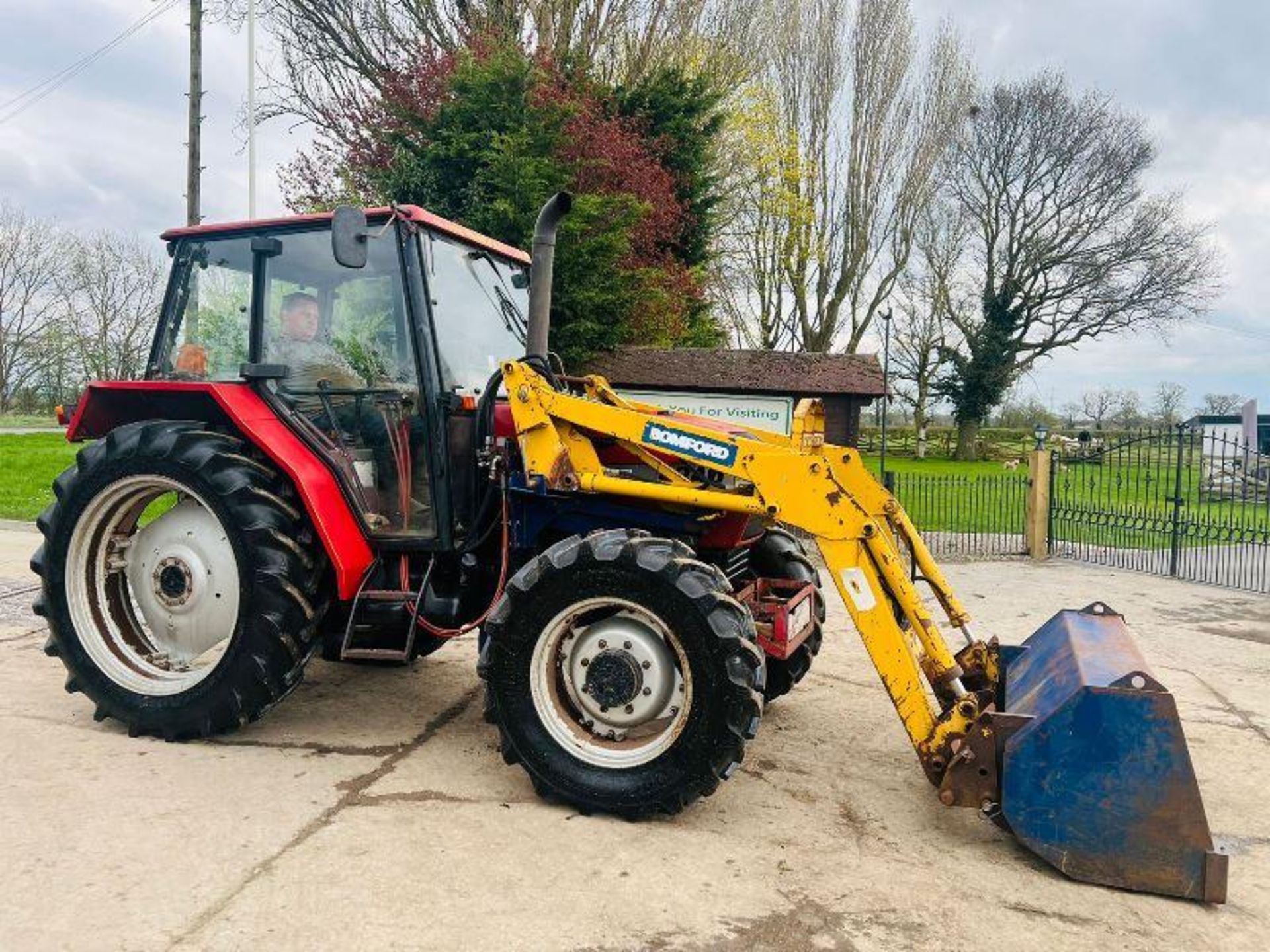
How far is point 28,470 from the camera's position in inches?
641

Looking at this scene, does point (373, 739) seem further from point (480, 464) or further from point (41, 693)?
point (41, 693)

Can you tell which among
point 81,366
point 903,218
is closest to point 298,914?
point 903,218

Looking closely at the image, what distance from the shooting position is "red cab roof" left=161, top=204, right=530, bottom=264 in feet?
13.8

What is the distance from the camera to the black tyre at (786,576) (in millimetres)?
4766

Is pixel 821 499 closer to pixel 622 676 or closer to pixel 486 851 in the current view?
pixel 622 676

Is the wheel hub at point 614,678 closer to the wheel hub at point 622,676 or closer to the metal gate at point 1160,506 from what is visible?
the wheel hub at point 622,676

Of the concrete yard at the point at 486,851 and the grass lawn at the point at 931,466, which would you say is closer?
the concrete yard at the point at 486,851

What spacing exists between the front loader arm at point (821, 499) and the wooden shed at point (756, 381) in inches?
235

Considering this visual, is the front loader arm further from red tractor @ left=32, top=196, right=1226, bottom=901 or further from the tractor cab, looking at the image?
the tractor cab

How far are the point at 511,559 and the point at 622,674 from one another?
0.97 metres

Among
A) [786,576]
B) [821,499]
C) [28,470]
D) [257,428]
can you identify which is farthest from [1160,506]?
[28,470]

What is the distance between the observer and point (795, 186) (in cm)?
2625

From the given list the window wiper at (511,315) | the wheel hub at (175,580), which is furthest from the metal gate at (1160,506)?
the wheel hub at (175,580)

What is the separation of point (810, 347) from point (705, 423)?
24965mm
